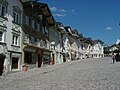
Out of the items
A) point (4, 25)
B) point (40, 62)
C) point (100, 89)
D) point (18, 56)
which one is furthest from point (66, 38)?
point (100, 89)

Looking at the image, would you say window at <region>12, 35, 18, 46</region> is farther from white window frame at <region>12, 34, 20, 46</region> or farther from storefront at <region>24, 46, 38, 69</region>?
storefront at <region>24, 46, 38, 69</region>

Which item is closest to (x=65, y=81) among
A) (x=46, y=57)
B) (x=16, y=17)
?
(x=16, y=17)

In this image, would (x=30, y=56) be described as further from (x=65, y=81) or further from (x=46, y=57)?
(x=65, y=81)

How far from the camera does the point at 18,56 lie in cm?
2920

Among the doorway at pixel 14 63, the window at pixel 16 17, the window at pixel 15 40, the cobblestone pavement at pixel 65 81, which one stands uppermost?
the window at pixel 16 17

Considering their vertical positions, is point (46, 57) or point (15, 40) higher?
point (15, 40)

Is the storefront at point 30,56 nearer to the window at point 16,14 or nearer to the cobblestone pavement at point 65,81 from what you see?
the window at point 16,14

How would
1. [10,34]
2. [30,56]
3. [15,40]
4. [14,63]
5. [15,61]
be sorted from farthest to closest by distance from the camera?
[30,56] < [15,40] < [15,61] < [14,63] < [10,34]

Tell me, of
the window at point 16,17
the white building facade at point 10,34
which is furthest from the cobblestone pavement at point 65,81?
the window at point 16,17

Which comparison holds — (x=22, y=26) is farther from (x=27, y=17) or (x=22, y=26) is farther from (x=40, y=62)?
(x=40, y=62)

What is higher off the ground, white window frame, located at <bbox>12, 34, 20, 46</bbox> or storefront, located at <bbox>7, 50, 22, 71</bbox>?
white window frame, located at <bbox>12, 34, 20, 46</bbox>

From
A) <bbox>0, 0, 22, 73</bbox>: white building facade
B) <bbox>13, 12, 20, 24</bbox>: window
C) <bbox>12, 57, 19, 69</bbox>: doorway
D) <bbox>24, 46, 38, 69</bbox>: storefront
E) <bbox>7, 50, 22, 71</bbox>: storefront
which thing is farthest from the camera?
<bbox>24, 46, 38, 69</bbox>: storefront

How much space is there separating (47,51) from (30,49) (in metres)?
9.81

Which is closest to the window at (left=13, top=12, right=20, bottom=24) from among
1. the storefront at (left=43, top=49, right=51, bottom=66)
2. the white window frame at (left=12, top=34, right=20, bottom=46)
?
the white window frame at (left=12, top=34, right=20, bottom=46)
